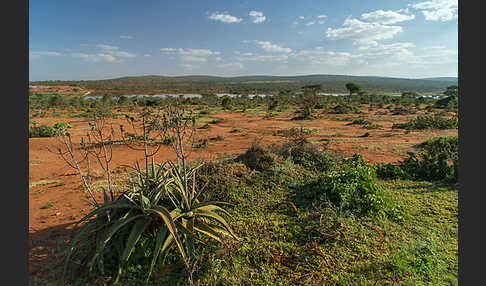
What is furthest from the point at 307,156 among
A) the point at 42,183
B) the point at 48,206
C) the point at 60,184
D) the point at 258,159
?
the point at 42,183

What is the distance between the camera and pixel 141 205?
259cm

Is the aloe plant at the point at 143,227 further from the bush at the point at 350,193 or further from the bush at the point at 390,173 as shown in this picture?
the bush at the point at 390,173

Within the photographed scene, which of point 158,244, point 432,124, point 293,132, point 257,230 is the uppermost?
point 432,124

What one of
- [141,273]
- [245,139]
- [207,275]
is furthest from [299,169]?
[245,139]

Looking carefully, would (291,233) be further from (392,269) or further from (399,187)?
(399,187)

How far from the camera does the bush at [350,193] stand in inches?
145

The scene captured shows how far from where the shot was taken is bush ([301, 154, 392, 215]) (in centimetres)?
369

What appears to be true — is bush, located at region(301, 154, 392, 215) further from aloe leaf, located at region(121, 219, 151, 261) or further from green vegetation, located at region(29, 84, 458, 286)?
aloe leaf, located at region(121, 219, 151, 261)

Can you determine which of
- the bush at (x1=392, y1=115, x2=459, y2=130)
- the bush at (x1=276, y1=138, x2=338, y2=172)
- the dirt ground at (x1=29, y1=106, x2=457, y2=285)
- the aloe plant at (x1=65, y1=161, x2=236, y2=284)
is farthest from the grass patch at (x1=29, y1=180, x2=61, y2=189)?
the bush at (x1=392, y1=115, x2=459, y2=130)

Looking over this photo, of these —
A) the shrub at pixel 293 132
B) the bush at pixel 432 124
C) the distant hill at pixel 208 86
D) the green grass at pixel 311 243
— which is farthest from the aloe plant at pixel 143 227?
the distant hill at pixel 208 86

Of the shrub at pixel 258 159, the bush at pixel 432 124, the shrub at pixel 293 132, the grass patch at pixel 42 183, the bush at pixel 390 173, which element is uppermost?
the bush at pixel 432 124

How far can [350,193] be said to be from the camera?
3811 millimetres

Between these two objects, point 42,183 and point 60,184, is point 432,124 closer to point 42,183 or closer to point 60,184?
point 60,184

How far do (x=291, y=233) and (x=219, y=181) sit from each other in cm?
155
